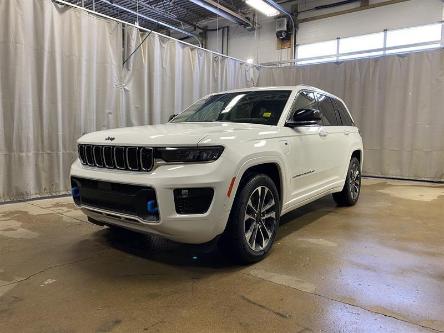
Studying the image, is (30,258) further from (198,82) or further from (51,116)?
(198,82)

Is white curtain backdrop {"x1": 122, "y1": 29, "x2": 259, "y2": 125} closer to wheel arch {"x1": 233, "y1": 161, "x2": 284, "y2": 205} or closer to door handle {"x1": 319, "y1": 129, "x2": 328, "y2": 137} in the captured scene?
door handle {"x1": 319, "y1": 129, "x2": 328, "y2": 137}

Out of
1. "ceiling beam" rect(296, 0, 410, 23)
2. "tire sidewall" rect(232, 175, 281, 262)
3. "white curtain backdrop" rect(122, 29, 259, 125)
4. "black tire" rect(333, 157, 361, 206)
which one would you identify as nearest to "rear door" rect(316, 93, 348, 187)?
"black tire" rect(333, 157, 361, 206)

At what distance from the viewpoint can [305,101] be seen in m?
3.89

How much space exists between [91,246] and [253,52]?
955 centimetres

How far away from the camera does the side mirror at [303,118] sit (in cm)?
334

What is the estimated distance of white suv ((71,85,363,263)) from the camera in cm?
245

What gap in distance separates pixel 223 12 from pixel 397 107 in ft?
16.0

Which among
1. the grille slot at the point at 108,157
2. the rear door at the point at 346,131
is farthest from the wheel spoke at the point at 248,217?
the rear door at the point at 346,131

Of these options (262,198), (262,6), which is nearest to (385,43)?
(262,6)

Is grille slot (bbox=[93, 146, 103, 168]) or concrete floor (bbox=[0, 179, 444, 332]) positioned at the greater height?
grille slot (bbox=[93, 146, 103, 168])

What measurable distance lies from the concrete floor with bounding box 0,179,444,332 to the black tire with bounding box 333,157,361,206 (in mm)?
933

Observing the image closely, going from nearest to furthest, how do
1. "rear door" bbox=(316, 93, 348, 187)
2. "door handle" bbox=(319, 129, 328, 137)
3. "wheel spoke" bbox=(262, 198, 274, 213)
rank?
"wheel spoke" bbox=(262, 198, 274, 213)
"door handle" bbox=(319, 129, 328, 137)
"rear door" bbox=(316, 93, 348, 187)

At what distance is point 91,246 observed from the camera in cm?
334

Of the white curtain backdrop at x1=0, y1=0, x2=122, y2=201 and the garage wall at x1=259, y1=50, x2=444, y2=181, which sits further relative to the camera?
the garage wall at x1=259, y1=50, x2=444, y2=181
